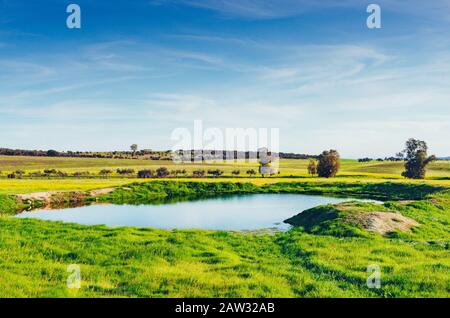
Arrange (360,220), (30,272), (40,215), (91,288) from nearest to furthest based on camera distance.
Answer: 1. (91,288)
2. (30,272)
3. (360,220)
4. (40,215)

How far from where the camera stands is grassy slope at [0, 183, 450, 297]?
45.2 feet

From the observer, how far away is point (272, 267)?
674 inches

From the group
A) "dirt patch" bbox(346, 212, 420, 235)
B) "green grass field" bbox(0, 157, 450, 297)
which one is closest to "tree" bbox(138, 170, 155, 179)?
"green grass field" bbox(0, 157, 450, 297)

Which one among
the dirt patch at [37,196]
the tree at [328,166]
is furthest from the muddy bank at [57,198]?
the tree at [328,166]

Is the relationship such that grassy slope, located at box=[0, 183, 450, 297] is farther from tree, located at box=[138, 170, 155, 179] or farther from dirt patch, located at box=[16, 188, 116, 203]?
tree, located at box=[138, 170, 155, 179]

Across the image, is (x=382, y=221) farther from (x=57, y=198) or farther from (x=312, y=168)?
(x=312, y=168)

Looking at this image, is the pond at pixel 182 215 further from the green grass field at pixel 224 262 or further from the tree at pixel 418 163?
the tree at pixel 418 163

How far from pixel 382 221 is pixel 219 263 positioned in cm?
1529

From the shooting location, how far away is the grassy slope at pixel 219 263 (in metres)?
13.8

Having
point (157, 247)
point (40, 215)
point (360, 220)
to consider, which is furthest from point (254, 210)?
point (157, 247)

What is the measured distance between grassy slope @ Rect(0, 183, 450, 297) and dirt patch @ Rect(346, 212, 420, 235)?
1046 millimetres

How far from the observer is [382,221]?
94.4 feet
